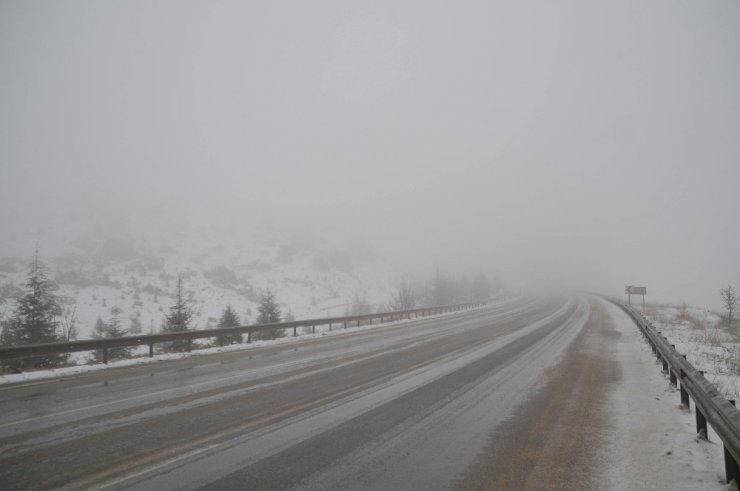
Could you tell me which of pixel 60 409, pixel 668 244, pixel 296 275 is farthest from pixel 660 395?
pixel 668 244

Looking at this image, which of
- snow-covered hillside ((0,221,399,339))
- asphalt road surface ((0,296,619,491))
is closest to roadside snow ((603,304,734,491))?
asphalt road surface ((0,296,619,491))

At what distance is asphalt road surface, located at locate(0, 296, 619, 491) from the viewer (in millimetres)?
4090

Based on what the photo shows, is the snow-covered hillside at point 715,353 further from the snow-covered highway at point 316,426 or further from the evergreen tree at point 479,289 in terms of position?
the evergreen tree at point 479,289

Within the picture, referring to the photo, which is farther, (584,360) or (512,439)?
(584,360)

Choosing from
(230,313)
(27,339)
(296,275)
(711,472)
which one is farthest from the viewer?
(296,275)

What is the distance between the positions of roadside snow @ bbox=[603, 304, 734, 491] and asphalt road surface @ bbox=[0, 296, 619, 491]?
0.32m

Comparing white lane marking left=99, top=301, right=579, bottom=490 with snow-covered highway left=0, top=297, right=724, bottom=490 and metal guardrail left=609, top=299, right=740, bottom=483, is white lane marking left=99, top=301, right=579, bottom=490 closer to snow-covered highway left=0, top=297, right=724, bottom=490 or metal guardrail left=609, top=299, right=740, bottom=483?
snow-covered highway left=0, top=297, right=724, bottom=490

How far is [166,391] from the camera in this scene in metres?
8.26

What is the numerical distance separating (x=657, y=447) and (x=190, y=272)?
57.3 metres

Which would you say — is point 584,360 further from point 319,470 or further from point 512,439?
point 319,470

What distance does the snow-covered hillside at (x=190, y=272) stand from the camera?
39.5 metres

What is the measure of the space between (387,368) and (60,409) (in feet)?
23.3

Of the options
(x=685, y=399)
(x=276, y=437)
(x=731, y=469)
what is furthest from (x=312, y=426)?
(x=685, y=399)

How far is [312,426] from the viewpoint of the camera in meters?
5.69
